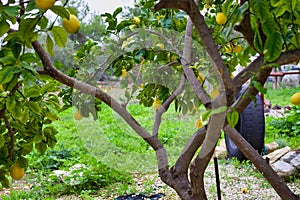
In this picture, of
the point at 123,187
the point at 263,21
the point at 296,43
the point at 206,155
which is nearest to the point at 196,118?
the point at 206,155

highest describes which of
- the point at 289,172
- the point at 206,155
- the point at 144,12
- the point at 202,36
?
the point at 144,12

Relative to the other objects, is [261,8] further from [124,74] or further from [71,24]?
[124,74]

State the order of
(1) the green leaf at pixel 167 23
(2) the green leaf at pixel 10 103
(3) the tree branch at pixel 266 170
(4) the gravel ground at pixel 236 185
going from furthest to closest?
(4) the gravel ground at pixel 236 185 → (1) the green leaf at pixel 167 23 → (3) the tree branch at pixel 266 170 → (2) the green leaf at pixel 10 103

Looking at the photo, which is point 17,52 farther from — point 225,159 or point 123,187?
point 225,159

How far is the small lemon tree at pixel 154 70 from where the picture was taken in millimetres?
851

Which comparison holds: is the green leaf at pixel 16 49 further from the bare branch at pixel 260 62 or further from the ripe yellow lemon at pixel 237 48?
the ripe yellow lemon at pixel 237 48

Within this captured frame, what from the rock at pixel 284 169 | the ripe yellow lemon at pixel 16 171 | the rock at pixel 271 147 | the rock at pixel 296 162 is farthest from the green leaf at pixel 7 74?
the rock at pixel 271 147

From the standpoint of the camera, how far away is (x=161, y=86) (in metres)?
1.46

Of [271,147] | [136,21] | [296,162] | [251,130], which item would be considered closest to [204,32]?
[136,21]

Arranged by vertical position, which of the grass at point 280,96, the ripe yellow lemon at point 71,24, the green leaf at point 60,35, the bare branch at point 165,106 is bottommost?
the grass at point 280,96

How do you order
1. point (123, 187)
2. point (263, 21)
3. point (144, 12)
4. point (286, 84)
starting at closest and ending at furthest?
point (263, 21), point (144, 12), point (123, 187), point (286, 84)

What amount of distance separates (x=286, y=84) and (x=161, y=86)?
7.32 m

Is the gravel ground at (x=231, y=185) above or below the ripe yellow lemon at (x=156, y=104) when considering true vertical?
below

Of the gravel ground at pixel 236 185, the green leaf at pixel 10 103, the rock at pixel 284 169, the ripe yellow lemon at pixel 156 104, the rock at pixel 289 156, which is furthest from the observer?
the rock at pixel 289 156
